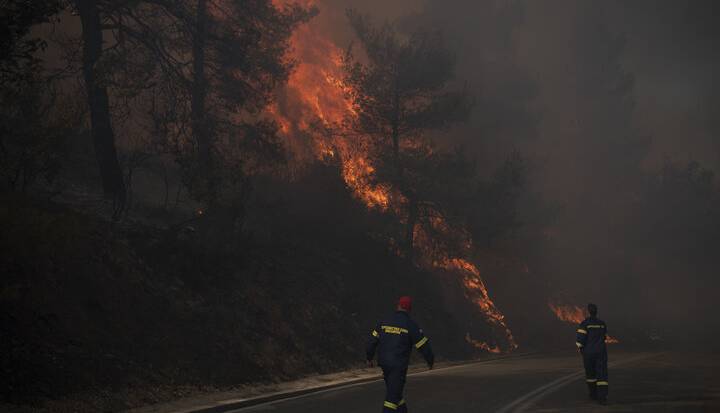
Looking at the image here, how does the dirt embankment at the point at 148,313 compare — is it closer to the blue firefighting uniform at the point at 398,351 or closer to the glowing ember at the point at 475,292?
the blue firefighting uniform at the point at 398,351

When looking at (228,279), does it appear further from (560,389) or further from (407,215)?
(407,215)

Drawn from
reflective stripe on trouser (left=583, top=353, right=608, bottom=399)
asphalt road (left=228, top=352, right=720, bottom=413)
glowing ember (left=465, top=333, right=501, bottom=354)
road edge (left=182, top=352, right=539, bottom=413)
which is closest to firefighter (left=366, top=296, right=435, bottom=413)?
asphalt road (left=228, top=352, right=720, bottom=413)

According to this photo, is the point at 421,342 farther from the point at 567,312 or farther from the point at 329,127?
the point at 567,312

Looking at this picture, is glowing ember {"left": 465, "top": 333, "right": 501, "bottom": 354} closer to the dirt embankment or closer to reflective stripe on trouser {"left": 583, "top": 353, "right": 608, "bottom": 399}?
the dirt embankment

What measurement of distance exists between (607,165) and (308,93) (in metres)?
56.1

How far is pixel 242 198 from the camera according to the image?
1881 centimetres

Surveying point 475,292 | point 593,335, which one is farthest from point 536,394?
point 475,292

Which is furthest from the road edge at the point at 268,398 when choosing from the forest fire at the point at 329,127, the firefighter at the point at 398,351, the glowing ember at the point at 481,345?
the glowing ember at the point at 481,345

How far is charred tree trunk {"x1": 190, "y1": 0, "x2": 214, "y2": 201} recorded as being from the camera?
1576 cm

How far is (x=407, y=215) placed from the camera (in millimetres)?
30375

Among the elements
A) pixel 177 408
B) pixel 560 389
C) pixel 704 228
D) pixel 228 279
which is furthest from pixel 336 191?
pixel 704 228

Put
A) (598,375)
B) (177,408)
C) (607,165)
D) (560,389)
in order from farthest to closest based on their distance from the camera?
1. (607,165)
2. (560,389)
3. (598,375)
4. (177,408)

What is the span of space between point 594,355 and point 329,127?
18.9 m

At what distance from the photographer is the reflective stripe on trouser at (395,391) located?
7781 millimetres
